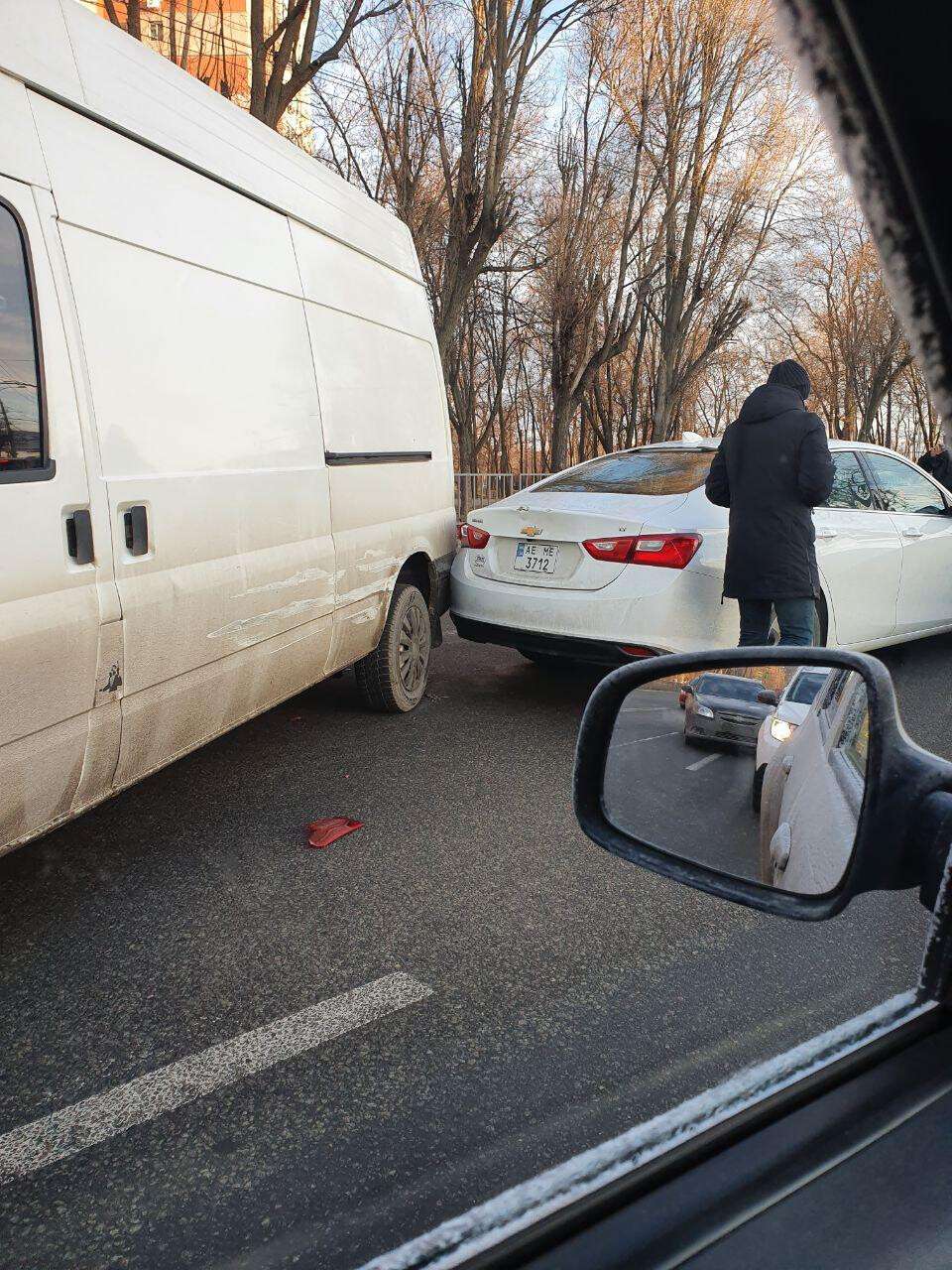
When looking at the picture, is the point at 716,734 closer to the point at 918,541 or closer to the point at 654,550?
the point at 654,550

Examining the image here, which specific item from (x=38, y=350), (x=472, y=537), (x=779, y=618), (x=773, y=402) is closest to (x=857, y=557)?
(x=779, y=618)

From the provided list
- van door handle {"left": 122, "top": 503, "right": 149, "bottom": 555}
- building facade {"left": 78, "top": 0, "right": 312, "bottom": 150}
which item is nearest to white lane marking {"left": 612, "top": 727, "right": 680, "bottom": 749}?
van door handle {"left": 122, "top": 503, "right": 149, "bottom": 555}

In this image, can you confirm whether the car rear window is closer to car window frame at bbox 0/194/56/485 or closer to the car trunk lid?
the car trunk lid

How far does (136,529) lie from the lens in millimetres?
2693

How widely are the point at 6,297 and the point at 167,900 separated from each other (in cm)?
176

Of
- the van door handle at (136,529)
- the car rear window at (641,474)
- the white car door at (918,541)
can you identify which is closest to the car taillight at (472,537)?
the car rear window at (641,474)

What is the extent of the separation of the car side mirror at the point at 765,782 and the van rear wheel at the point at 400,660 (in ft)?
11.6

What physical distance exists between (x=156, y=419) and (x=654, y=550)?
263cm

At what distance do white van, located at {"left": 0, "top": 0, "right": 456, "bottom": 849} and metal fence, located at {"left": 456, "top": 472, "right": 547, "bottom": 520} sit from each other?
11.7m

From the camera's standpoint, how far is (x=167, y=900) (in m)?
2.94

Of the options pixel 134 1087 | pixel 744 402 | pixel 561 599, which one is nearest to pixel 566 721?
pixel 561 599

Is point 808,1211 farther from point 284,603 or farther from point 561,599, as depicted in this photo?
point 561,599

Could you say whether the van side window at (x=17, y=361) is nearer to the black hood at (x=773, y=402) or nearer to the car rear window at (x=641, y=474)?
the car rear window at (x=641, y=474)

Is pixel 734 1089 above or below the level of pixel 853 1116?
below
